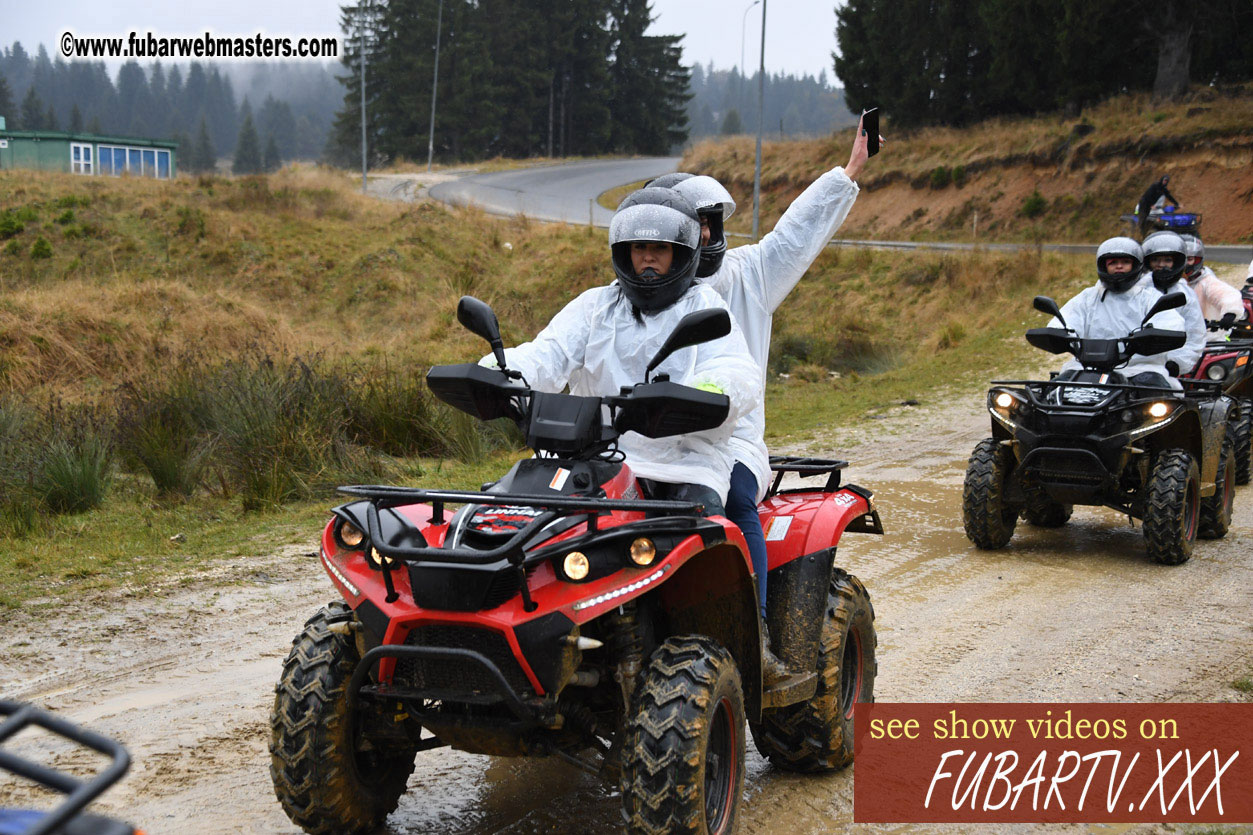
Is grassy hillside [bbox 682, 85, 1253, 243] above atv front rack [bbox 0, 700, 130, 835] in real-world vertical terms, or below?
above

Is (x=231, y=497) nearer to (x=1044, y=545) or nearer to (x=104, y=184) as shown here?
(x=1044, y=545)

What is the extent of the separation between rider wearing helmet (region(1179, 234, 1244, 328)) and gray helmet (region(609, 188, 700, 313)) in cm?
946

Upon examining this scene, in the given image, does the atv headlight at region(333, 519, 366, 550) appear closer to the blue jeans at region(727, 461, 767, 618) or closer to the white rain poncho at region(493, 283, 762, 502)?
the white rain poncho at region(493, 283, 762, 502)

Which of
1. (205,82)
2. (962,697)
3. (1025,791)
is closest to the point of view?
(1025,791)

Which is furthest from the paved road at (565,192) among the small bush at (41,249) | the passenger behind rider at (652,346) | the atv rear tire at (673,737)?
the atv rear tire at (673,737)

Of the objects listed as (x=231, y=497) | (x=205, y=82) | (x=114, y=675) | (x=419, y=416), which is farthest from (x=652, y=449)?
(x=205, y=82)

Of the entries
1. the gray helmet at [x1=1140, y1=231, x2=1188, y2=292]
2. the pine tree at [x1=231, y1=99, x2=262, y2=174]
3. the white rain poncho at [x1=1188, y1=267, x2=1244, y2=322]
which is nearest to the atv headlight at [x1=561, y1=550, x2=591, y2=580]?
the gray helmet at [x1=1140, y1=231, x2=1188, y2=292]

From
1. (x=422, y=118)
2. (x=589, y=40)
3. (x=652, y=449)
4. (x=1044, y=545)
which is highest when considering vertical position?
(x=589, y=40)

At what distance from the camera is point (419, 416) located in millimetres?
11531

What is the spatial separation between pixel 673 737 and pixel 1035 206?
36.8m

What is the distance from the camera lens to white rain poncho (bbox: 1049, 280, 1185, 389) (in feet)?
30.2

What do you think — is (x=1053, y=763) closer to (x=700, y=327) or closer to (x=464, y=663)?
(x=700, y=327)

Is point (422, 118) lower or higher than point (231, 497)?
higher

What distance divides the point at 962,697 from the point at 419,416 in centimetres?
738
